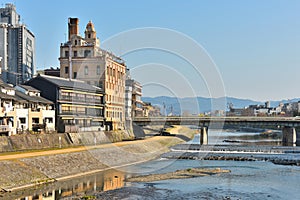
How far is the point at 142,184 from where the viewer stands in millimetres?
38188

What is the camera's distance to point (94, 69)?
7944cm

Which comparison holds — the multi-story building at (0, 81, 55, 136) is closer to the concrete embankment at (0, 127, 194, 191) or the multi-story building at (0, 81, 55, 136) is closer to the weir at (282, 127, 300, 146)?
the concrete embankment at (0, 127, 194, 191)

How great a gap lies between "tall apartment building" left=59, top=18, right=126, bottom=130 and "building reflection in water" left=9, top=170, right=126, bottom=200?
119 ft

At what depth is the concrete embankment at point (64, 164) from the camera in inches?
1351

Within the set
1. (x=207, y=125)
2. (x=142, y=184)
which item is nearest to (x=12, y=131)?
(x=142, y=184)

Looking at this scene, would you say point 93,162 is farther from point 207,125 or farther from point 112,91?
point 207,125

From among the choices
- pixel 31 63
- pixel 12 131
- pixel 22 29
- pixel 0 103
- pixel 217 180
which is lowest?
pixel 217 180

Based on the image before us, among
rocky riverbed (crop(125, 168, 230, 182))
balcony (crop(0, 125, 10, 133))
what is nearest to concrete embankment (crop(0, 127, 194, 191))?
rocky riverbed (crop(125, 168, 230, 182))

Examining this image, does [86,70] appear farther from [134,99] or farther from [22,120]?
[134,99]

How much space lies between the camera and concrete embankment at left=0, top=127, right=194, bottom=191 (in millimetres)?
34312

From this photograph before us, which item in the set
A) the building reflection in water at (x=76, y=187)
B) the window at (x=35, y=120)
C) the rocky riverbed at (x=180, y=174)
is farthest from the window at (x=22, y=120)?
the rocky riverbed at (x=180, y=174)

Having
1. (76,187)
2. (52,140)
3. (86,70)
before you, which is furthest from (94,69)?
(76,187)

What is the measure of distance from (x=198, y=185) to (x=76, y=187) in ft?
37.1

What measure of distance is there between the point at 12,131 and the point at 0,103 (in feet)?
12.6
